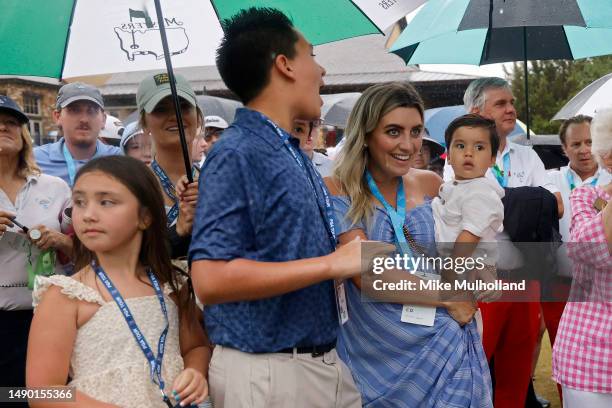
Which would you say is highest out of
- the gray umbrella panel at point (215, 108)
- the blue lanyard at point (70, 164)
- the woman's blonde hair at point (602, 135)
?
the gray umbrella panel at point (215, 108)

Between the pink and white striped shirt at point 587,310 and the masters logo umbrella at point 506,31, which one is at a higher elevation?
the masters logo umbrella at point 506,31

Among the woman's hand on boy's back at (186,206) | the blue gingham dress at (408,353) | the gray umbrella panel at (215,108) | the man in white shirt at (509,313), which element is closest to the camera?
the woman's hand on boy's back at (186,206)

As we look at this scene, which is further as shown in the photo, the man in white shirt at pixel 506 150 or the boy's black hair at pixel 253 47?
the man in white shirt at pixel 506 150

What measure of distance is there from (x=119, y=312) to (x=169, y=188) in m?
0.89

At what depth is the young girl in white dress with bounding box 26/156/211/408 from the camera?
2309mm

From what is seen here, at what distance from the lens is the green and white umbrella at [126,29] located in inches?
122

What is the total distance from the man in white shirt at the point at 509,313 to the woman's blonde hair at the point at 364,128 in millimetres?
1569

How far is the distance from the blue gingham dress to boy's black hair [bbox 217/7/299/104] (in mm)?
883

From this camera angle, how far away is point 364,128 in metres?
3.23

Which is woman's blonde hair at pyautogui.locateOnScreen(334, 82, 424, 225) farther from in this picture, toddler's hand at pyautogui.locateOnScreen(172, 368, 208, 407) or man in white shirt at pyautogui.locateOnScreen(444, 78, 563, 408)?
man in white shirt at pyautogui.locateOnScreen(444, 78, 563, 408)

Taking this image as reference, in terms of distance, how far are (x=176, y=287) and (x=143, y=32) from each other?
1.26 metres

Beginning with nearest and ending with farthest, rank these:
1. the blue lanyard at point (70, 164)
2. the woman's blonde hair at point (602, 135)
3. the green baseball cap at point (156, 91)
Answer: the green baseball cap at point (156, 91) → the woman's blonde hair at point (602, 135) → the blue lanyard at point (70, 164)

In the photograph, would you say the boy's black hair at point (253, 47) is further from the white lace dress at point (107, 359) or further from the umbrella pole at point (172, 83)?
the white lace dress at point (107, 359)

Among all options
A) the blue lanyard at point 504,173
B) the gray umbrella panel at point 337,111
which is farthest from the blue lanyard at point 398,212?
the gray umbrella panel at point 337,111
